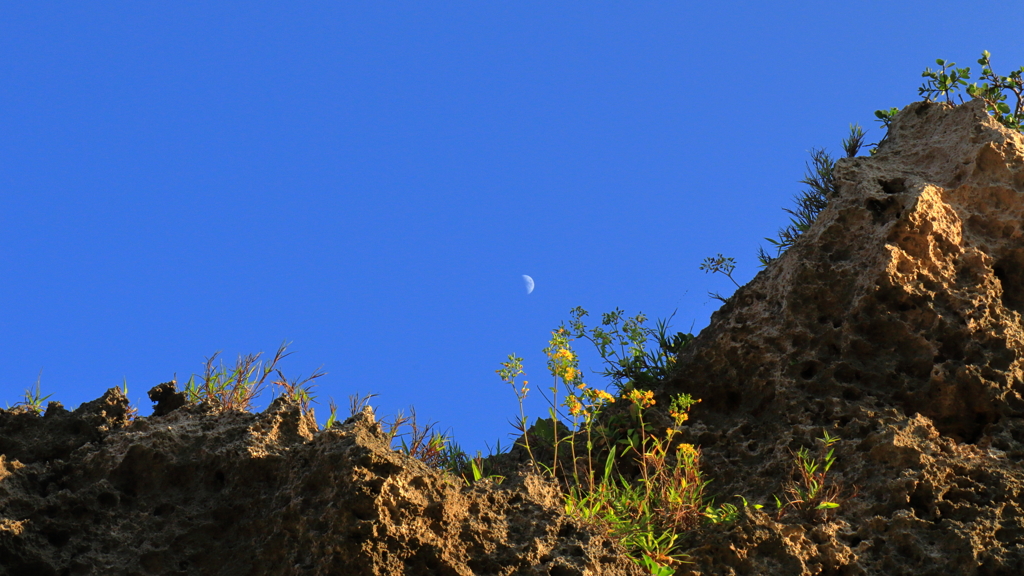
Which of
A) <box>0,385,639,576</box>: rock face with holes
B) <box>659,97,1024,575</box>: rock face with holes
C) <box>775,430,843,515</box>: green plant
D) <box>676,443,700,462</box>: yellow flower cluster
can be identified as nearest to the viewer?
<box>0,385,639,576</box>: rock face with holes

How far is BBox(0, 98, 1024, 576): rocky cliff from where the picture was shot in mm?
3842

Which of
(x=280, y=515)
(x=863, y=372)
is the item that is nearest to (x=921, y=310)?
(x=863, y=372)

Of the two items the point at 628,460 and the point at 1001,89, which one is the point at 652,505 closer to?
the point at 628,460

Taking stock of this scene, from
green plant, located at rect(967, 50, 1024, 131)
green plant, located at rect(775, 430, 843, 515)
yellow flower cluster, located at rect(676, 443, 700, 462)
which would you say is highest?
green plant, located at rect(967, 50, 1024, 131)

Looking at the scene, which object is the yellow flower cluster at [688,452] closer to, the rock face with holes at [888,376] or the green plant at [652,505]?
the green plant at [652,505]

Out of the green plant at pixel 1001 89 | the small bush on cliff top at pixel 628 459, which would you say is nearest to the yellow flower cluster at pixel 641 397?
the small bush on cliff top at pixel 628 459

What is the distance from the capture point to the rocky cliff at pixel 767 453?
12.6ft

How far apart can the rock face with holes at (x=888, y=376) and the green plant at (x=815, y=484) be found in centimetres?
6

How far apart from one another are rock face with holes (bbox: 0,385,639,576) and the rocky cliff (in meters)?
0.01

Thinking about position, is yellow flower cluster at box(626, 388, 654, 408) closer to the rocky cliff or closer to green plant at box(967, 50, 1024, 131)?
the rocky cliff

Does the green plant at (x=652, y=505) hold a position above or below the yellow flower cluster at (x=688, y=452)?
below

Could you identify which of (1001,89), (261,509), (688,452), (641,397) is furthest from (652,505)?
(1001,89)

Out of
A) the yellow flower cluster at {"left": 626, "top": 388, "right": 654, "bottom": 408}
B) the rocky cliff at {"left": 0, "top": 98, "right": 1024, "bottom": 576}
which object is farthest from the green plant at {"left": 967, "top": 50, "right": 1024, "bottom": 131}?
the yellow flower cluster at {"left": 626, "top": 388, "right": 654, "bottom": 408}

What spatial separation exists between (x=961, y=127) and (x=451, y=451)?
5.54m
